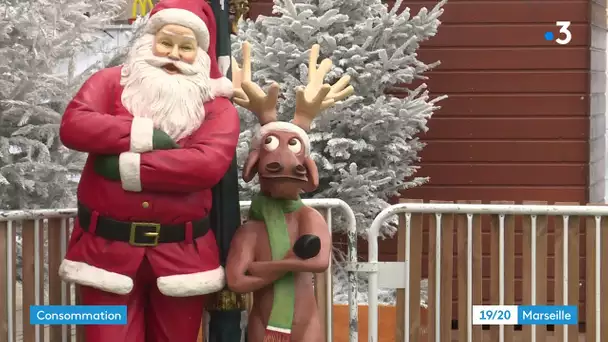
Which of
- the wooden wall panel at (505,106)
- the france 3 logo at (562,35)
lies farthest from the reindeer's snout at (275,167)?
the france 3 logo at (562,35)

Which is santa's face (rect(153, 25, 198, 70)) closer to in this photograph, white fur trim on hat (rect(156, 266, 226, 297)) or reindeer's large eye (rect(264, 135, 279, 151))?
reindeer's large eye (rect(264, 135, 279, 151))

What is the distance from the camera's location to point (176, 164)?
2.79m

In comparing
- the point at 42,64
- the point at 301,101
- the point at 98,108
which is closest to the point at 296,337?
the point at 301,101

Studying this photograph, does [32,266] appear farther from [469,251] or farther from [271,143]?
[469,251]

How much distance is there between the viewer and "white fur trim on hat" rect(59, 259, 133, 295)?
2.86 meters

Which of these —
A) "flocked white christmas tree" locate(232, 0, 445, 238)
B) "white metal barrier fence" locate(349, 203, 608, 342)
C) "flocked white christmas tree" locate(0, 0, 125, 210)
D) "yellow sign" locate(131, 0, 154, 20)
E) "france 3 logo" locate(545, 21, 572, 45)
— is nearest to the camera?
"white metal barrier fence" locate(349, 203, 608, 342)

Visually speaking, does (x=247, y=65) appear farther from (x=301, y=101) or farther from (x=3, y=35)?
(x=3, y=35)

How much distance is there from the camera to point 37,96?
5035 millimetres

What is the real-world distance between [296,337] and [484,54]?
10.6 feet

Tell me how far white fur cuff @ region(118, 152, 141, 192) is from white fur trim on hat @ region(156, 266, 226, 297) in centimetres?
38

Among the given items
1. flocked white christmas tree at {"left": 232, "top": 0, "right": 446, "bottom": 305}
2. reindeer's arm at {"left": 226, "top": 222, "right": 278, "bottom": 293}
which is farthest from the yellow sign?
reindeer's arm at {"left": 226, "top": 222, "right": 278, "bottom": 293}

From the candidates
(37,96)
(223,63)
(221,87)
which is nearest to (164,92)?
(221,87)

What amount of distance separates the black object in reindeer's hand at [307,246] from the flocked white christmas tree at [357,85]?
1.97 metres

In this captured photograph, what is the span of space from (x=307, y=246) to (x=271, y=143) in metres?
0.45
